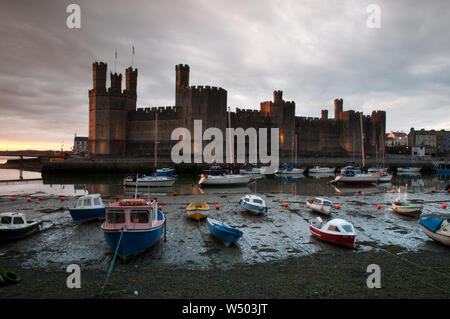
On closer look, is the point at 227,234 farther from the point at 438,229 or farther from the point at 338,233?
the point at 438,229

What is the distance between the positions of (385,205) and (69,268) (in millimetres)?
14304

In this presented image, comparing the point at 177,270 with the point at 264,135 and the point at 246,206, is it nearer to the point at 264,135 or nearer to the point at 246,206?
the point at 246,206

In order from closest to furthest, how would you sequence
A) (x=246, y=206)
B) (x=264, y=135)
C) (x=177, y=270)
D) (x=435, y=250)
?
1. (x=177, y=270)
2. (x=435, y=250)
3. (x=246, y=206)
4. (x=264, y=135)

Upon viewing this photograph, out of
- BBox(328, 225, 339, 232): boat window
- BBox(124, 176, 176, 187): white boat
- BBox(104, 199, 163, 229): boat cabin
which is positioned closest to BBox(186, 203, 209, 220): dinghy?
BBox(104, 199, 163, 229): boat cabin

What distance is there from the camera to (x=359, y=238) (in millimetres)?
9484

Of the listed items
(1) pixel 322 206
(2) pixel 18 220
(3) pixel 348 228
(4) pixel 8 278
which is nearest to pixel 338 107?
(1) pixel 322 206

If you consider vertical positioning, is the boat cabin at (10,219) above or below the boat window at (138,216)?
below

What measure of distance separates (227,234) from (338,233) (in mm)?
3138

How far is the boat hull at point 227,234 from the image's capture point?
8.46 metres

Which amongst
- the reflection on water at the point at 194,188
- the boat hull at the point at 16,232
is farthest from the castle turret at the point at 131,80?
the boat hull at the point at 16,232

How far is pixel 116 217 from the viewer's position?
7.89 m

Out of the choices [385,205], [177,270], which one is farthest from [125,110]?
[177,270]

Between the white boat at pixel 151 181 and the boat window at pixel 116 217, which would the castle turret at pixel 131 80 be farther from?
the boat window at pixel 116 217
